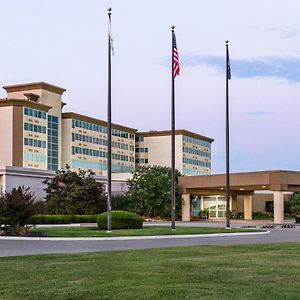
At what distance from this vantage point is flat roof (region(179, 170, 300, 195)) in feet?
183

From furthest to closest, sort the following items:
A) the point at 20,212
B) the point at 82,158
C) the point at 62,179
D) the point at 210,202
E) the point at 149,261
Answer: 1. the point at 82,158
2. the point at 210,202
3. the point at 62,179
4. the point at 20,212
5. the point at 149,261

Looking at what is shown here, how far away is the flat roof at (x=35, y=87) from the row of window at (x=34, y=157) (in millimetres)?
11017

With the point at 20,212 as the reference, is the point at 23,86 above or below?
above

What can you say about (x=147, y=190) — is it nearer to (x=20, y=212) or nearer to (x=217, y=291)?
(x=20, y=212)

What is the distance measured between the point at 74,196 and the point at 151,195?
1118 centimetres

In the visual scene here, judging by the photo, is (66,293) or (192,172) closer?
(66,293)

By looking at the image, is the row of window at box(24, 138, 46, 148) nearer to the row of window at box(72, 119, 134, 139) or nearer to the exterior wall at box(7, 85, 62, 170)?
the exterior wall at box(7, 85, 62, 170)

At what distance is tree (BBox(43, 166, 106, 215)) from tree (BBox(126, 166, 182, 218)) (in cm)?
836

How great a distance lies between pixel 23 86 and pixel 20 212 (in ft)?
253

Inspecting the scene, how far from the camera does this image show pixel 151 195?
2534 inches

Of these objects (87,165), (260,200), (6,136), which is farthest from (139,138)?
(260,200)

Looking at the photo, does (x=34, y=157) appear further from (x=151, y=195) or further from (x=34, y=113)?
(x=151, y=195)

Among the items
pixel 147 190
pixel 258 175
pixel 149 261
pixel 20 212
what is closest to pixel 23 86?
pixel 147 190

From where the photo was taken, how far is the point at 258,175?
2277 inches
